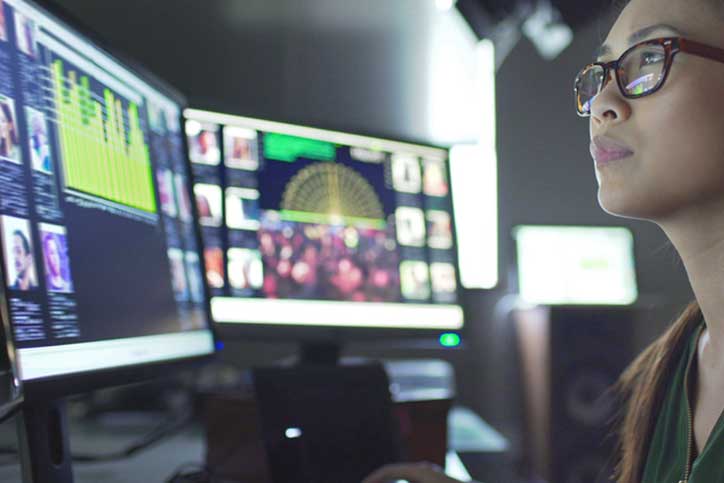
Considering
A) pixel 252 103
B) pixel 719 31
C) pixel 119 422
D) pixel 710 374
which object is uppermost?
pixel 252 103

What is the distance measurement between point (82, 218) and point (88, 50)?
20 centimetres

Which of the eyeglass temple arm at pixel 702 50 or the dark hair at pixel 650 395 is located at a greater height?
the eyeglass temple arm at pixel 702 50

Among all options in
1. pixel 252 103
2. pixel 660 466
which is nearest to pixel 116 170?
pixel 660 466

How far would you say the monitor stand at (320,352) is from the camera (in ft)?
4.11

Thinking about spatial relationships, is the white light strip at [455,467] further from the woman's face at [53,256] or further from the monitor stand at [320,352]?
the woman's face at [53,256]

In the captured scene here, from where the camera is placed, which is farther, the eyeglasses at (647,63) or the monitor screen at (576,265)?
the monitor screen at (576,265)

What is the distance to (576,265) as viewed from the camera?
2.58 meters

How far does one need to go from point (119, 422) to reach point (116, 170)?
72 centimetres

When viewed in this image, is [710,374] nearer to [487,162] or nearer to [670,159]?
[670,159]

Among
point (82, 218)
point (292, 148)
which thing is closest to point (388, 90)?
point (292, 148)

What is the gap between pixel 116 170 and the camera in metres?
0.80

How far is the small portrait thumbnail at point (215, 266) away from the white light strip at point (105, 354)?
17 centimetres

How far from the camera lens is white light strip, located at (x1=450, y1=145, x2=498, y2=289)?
236 cm

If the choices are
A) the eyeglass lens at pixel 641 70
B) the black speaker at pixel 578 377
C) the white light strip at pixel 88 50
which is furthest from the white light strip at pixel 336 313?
the black speaker at pixel 578 377
